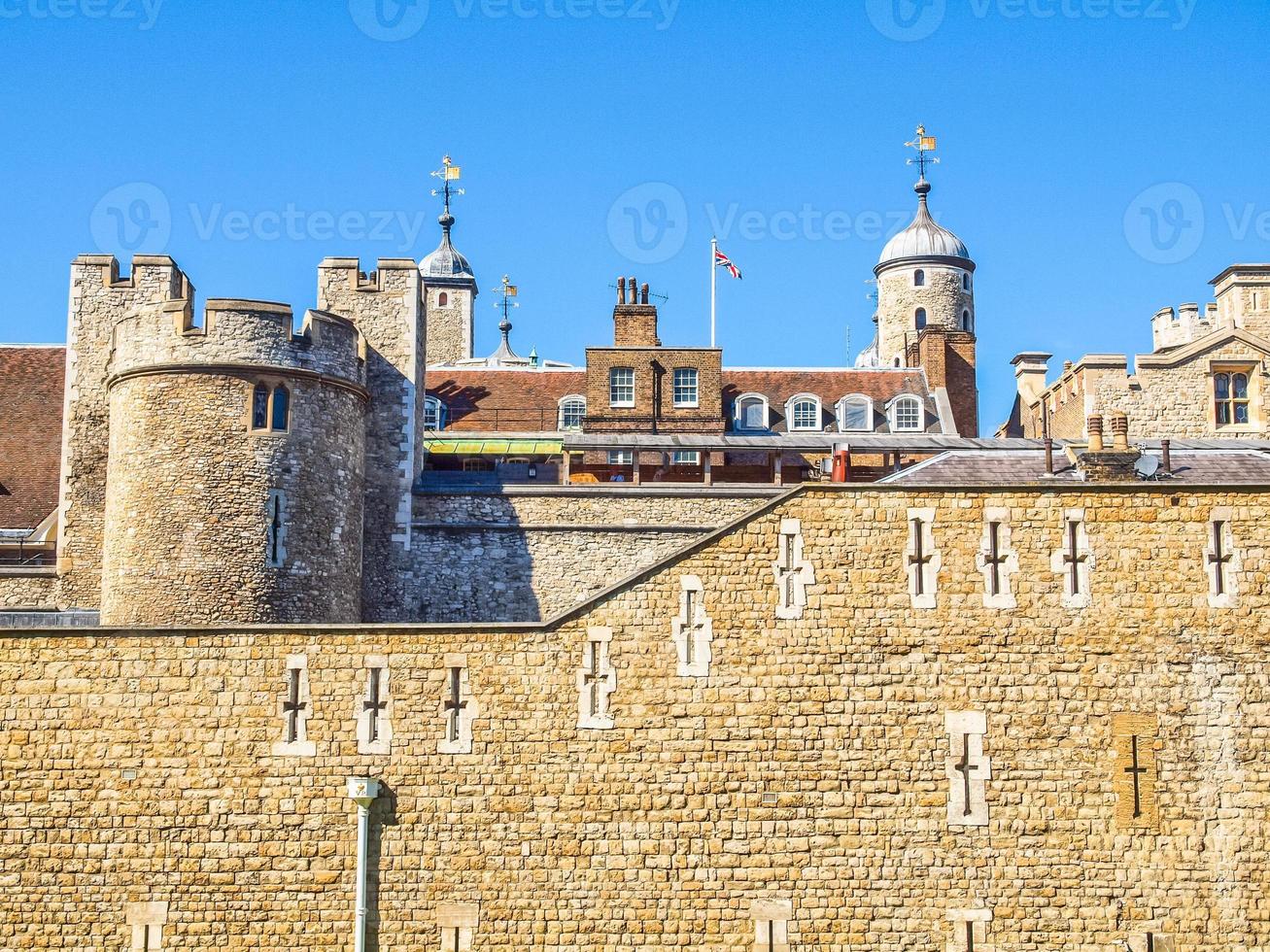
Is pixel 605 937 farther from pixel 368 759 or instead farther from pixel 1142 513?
pixel 1142 513

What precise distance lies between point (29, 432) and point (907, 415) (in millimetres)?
22787

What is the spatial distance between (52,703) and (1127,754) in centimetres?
1501

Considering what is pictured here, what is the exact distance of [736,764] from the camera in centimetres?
2283

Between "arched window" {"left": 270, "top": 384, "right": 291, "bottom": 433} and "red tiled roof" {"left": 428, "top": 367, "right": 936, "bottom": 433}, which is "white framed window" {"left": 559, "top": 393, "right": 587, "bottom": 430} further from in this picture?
"arched window" {"left": 270, "top": 384, "right": 291, "bottom": 433}

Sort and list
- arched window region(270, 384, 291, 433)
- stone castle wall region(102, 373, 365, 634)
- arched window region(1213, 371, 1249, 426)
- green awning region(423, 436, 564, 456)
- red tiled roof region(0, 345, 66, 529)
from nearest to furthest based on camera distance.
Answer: stone castle wall region(102, 373, 365, 634) < arched window region(270, 384, 291, 433) < red tiled roof region(0, 345, 66, 529) < green awning region(423, 436, 564, 456) < arched window region(1213, 371, 1249, 426)

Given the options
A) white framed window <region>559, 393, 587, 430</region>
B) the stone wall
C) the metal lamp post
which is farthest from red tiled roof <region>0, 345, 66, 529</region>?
the metal lamp post

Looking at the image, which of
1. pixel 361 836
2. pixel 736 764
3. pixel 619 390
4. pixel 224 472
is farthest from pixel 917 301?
pixel 361 836

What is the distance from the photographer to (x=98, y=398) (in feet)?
111

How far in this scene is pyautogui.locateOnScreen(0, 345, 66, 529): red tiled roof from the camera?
3634 centimetres

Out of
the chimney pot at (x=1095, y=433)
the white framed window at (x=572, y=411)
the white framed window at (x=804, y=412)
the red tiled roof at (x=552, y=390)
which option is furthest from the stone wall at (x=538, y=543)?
the white framed window at (x=804, y=412)

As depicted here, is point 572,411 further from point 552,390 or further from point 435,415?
point 435,415

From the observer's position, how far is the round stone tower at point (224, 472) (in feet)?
94.4

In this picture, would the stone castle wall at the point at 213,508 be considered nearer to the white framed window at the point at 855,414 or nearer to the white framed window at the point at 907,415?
the white framed window at the point at 855,414

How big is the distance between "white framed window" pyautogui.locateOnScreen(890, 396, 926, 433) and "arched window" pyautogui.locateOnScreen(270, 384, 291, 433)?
2009 centimetres
